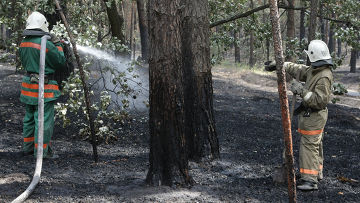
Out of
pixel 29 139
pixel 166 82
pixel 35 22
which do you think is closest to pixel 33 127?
pixel 29 139

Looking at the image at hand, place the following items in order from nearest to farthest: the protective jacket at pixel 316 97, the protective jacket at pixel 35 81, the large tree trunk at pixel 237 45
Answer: the protective jacket at pixel 316 97 → the protective jacket at pixel 35 81 → the large tree trunk at pixel 237 45

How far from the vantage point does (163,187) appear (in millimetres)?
4211

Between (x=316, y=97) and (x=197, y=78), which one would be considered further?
(x=197, y=78)

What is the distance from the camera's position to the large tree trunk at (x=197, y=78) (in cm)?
541

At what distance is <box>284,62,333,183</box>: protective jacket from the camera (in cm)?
473

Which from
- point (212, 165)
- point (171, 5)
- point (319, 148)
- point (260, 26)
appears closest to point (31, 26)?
point (171, 5)

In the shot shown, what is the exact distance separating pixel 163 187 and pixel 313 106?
6.84ft

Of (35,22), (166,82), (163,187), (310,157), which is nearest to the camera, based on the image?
(166,82)

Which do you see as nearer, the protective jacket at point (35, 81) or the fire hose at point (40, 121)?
the fire hose at point (40, 121)

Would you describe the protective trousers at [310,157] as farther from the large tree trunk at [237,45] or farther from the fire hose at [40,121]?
the large tree trunk at [237,45]

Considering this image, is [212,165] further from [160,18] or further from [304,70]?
[160,18]

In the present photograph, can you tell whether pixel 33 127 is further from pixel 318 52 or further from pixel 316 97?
pixel 318 52

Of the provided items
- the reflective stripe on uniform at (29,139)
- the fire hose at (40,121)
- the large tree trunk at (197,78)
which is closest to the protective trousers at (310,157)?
the large tree trunk at (197,78)

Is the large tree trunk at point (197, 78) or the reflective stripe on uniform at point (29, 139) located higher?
the large tree trunk at point (197, 78)
